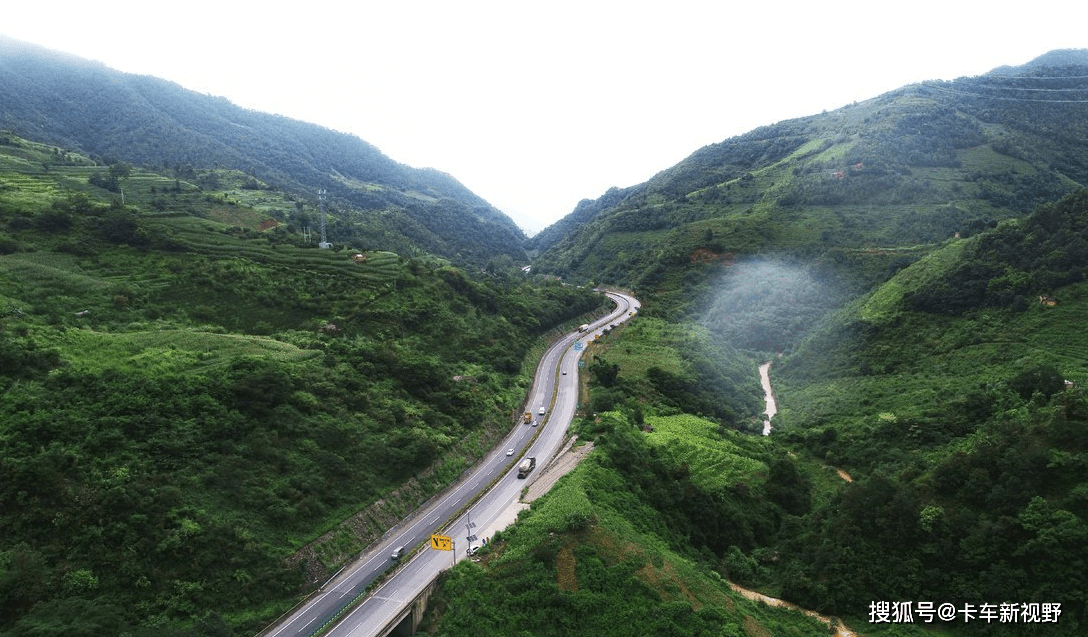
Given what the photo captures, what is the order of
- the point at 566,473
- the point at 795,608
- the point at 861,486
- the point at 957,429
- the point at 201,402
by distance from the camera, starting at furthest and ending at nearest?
the point at 957,429, the point at 566,473, the point at 201,402, the point at 861,486, the point at 795,608

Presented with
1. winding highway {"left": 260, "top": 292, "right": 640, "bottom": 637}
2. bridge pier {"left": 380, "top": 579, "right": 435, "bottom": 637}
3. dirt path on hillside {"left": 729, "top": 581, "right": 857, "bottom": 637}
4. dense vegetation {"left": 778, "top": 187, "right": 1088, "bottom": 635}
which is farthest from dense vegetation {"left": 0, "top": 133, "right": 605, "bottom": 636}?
dense vegetation {"left": 778, "top": 187, "right": 1088, "bottom": 635}

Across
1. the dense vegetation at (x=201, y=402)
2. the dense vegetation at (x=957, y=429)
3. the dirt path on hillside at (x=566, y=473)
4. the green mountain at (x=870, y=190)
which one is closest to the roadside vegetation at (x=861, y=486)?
the dense vegetation at (x=957, y=429)

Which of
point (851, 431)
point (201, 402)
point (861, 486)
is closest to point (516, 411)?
point (201, 402)

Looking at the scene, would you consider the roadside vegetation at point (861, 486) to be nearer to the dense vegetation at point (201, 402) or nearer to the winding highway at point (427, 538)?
the winding highway at point (427, 538)

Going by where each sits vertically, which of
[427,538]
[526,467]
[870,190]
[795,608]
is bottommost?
[795,608]

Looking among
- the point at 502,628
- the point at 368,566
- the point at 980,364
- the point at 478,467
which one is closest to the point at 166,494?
the point at 368,566

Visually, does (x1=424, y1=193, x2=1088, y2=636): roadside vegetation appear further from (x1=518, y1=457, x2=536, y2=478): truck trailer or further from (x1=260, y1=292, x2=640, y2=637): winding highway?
(x1=518, y1=457, x2=536, y2=478): truck trailer

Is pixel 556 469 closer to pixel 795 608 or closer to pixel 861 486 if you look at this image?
pixel 795 608
